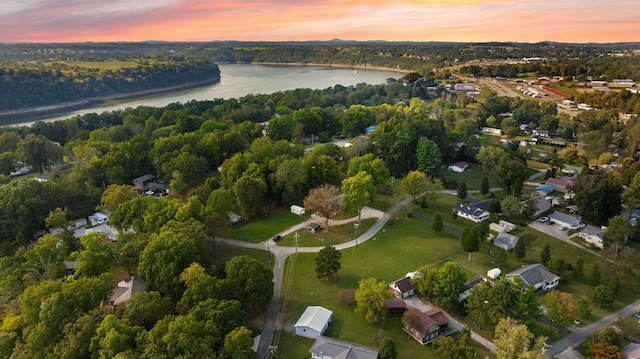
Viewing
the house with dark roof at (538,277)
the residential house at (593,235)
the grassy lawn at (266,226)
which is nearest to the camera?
the house with dark roof at (538,277)

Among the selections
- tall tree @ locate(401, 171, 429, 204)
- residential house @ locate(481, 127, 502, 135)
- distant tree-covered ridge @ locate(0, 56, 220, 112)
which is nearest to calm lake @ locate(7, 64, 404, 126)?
distant tree-covered ridge @ locate(0, 56, 220, 112)

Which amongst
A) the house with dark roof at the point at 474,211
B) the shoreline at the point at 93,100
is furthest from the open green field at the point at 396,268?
the shoreline at the point at 93,100

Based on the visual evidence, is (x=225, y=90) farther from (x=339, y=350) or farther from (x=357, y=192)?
(x=339, y=350)

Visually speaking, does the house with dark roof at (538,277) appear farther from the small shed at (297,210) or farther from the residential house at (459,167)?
the residential house at (459,167)

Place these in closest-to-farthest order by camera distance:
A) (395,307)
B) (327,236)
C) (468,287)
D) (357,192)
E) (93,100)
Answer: (395,307)
(468,287)
(327,236)
(357,192)
(93,100)

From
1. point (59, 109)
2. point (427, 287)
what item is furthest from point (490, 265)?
point (59, 109)

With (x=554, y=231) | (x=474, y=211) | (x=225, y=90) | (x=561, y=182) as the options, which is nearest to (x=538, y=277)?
(x=554, y=231)
